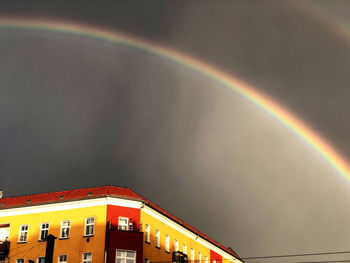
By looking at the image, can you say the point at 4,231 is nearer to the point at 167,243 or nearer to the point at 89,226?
the point at 89,226

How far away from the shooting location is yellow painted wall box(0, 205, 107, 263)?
53.0 meters

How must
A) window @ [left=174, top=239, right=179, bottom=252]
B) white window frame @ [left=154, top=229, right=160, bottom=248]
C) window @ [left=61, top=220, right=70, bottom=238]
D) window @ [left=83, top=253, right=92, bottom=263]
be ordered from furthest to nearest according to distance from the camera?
window @ [left=174, top=239, right=179, bottom=252] < white window frame @ [left=154, top=229, right=160, bottom=248] < window @ [left=61, top=220, right=70, bottom=238] < window @ [left=83, top=253, right=92, bottom=263]

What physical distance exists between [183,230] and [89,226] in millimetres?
18588

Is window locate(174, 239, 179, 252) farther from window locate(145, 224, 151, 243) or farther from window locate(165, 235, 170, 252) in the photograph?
window locate(145, 224, 151, 243)

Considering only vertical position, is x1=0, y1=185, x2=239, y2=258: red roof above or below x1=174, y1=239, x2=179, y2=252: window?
above

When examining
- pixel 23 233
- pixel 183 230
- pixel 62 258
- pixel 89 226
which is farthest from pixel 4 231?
pixel 183 230

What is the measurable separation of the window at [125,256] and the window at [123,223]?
9.19 ft

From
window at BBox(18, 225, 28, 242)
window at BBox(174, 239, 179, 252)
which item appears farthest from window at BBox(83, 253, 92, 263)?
window at BBox(174, 239, 179, 252)

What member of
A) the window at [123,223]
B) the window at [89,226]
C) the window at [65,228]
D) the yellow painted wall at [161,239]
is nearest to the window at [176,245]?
the yellow painted wall at [161,239]

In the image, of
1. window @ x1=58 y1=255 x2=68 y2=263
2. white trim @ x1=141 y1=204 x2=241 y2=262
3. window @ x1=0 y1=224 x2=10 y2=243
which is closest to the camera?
window @ x1=58 y1=255 x2=68 y2=263

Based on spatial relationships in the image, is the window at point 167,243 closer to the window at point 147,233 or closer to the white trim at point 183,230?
the white trim at point 183,230

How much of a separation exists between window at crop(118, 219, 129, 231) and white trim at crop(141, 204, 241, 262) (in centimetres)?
305

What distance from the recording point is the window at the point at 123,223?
178 feet

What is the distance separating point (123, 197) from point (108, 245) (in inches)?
235
